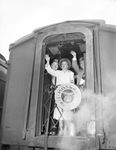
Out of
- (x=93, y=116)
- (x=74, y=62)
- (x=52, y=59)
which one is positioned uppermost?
(x=52, y=59)

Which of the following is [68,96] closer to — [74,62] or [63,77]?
[63,77]

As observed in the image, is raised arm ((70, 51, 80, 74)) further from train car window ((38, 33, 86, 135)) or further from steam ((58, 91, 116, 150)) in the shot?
steam ((58, 91, 116, 150))

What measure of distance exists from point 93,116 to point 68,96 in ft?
1.82

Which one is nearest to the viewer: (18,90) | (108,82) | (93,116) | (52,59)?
(93,116)

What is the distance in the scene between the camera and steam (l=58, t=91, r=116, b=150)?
3205 millimetres

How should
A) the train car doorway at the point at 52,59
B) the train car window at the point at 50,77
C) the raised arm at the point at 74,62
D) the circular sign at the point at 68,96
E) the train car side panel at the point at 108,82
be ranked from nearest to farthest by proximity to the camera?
1. the train car side panel at the point at 108,82
2. the circular sign at the point at 68,96
3. the train car doorway at the point at 52,59
4. the train car window at the point at 50,77
5. the raised arm at the point at 74,62

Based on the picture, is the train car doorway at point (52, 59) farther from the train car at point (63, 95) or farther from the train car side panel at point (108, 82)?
the train car side panel at point (108, 82)

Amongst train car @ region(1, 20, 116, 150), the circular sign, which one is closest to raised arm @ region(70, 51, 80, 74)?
train car @ region(1, 20, 116, 150)

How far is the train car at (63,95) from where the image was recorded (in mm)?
3250

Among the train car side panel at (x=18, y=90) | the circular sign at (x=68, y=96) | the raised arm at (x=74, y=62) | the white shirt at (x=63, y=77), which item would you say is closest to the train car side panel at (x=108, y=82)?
the circular sign at (x=68, y=96)

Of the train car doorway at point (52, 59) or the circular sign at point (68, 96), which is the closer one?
the circular sign at point (68, 96)

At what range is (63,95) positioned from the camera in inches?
140

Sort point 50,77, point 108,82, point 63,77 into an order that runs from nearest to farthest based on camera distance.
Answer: point 108,82 < point 63,77 < point 50,77

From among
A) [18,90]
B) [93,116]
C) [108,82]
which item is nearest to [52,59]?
[18,90]
